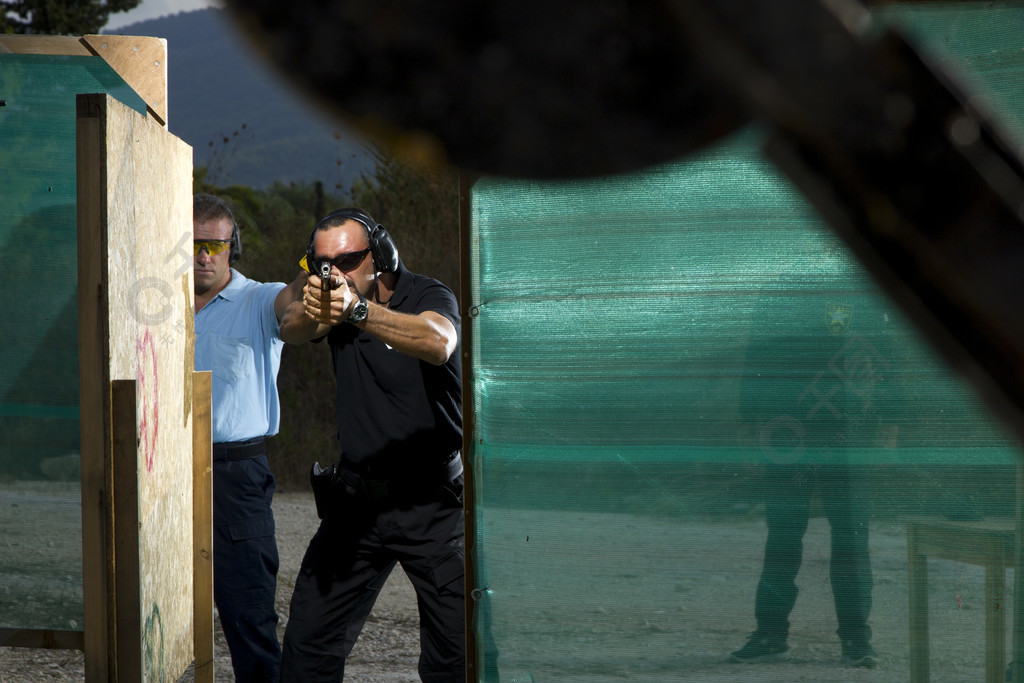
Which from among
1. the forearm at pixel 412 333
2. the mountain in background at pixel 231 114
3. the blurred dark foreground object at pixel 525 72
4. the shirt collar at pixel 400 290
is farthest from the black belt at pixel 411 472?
the mountain in background at pixel 231 114

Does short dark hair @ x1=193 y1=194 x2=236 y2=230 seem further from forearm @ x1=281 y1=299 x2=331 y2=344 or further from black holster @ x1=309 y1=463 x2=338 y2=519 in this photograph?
black holster @ x1=309 y1=463 x2=338 y2=519

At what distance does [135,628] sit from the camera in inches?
100

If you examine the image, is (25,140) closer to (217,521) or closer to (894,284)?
(217,521)

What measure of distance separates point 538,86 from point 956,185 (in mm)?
137

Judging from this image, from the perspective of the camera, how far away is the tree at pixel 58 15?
12.2 meters

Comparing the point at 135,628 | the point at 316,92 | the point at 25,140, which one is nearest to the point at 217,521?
the point at 135,628

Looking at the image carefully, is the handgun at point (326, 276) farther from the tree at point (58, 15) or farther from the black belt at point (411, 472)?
the tree at point (58, 15)

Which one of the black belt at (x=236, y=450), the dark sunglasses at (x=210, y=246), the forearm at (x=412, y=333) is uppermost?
the dark sunglasses at (x=210, y=246)

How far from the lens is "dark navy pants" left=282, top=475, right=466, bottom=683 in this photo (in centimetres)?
303

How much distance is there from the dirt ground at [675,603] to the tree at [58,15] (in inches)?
474

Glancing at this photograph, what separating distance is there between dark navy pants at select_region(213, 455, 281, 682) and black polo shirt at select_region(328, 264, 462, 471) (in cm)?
55

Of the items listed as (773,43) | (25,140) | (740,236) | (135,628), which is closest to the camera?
(773,43)

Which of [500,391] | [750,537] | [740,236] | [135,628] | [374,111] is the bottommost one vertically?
[135,628]

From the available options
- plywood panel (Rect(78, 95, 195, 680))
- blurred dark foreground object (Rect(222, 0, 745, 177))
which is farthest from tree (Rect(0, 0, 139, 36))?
blurred dark foreground object (Rect(222, 0, 745, 177))
